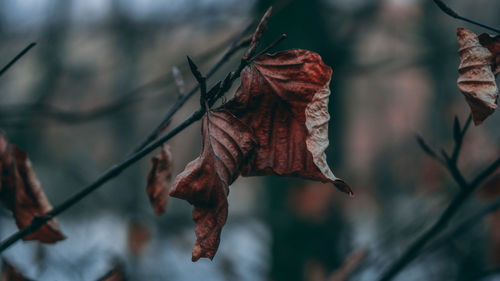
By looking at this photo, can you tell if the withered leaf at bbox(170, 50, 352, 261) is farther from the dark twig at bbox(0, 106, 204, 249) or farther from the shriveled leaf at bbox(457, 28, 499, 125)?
the shriveled leaf at bbox(457, 28, 499, 125)

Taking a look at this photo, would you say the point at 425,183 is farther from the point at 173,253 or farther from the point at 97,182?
the point at 97,182

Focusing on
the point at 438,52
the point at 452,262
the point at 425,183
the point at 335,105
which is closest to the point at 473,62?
the point at 438,52

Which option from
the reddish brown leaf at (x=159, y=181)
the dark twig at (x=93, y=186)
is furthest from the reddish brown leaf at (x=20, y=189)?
the reddish brown leaf at (x=159, y=181)

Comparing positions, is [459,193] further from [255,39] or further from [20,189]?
[20,189]

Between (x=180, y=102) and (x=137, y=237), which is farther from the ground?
(x=180, y=102)

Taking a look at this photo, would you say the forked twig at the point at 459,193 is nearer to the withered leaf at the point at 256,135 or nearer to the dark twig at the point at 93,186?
the withered leaf at the point at 256,135

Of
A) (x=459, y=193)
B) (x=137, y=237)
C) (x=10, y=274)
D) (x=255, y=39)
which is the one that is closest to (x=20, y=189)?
(x=10, y=274)

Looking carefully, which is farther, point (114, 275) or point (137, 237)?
point (137, 237)

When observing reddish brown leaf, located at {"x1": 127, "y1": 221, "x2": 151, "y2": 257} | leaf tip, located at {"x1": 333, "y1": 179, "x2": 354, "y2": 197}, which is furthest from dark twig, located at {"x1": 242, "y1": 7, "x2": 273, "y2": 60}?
reddish brown leaf, located at {"x1": 127, "y1": 221, "x2": 151, "y2": 257}
